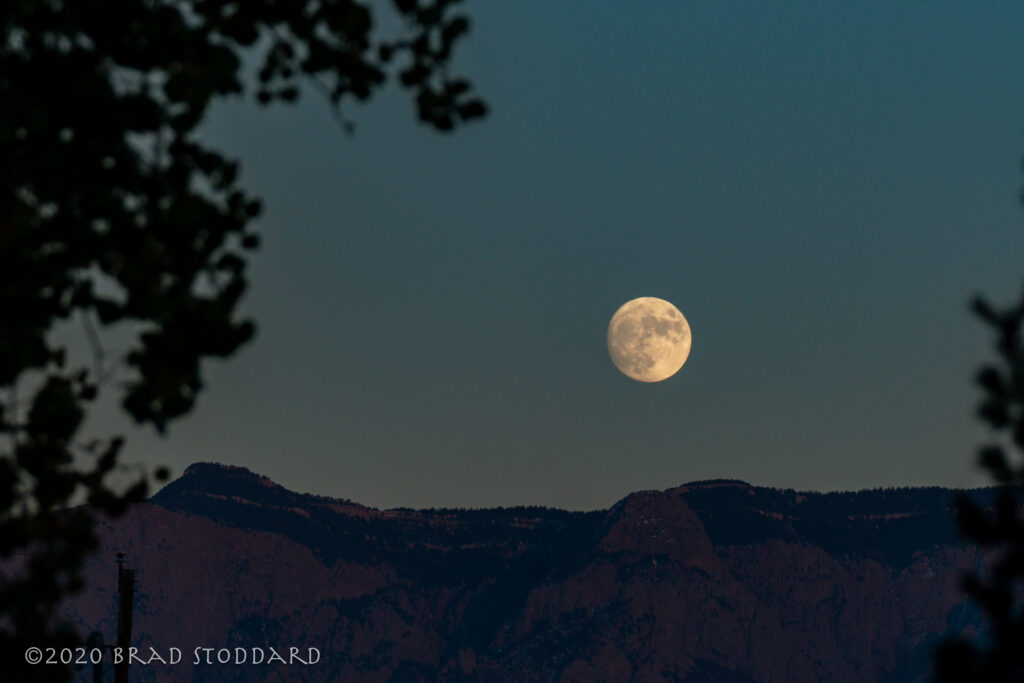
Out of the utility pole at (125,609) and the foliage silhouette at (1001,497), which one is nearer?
the foliage silhouette at (1001,497)

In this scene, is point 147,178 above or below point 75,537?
above

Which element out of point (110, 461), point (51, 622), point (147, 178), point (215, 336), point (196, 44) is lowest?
point (51, 622)

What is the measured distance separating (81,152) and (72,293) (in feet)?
2.42

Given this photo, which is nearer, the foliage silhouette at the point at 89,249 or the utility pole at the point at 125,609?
the foliage silhouette at the point at 89,249

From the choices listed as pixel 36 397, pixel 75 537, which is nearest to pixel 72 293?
pixel 36 397

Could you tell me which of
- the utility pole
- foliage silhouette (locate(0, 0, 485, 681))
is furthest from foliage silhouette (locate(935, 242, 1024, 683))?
the utility pole

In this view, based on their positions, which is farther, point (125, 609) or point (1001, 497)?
point (125, 609)

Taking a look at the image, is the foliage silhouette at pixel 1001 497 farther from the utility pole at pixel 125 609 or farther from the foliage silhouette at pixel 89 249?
the utility pole at pixel 125 609

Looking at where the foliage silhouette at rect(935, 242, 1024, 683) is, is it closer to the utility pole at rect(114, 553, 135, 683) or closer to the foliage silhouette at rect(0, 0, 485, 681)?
the foliage silhouette at rect(0, 0, 485, 681)

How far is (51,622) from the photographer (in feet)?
21.7

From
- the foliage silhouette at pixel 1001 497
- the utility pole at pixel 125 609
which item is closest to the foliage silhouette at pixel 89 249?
the foliage silhouette at pixel 1001 497

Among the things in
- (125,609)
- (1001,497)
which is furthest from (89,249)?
(125,609)

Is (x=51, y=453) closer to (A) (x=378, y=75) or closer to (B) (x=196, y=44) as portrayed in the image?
(B) (x=196, y=44)

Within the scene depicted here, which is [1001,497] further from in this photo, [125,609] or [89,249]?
[125,609]
